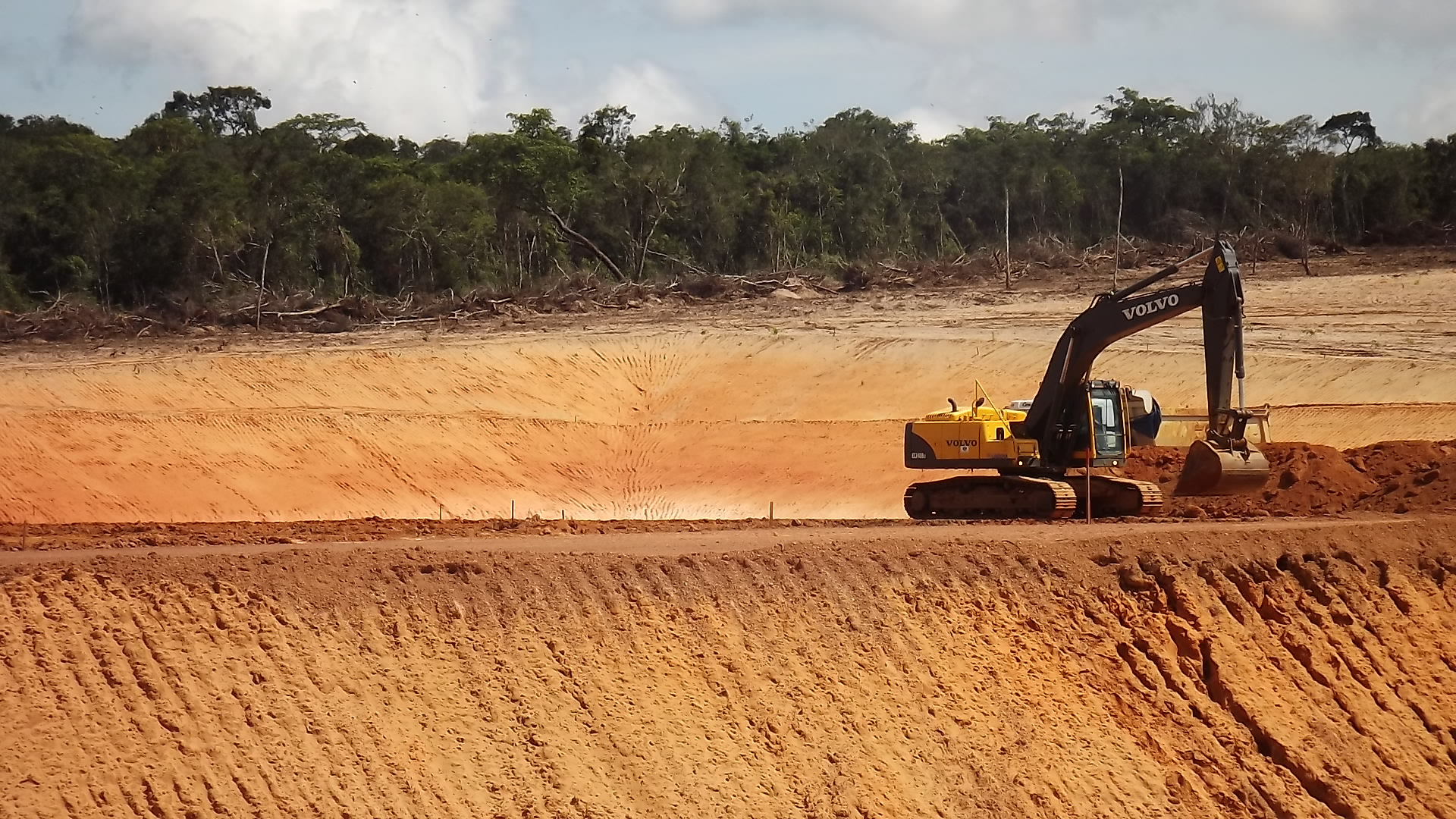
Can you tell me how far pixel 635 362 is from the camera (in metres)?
37.3

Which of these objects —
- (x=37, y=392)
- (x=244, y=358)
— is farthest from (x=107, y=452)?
(x=244, y=358)

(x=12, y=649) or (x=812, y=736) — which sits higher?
(x=12, y=649)

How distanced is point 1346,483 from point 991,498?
541 cm

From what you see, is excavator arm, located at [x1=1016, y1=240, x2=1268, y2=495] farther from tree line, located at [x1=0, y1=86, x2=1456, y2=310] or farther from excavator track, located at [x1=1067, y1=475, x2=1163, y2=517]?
tree line, located at [x1=0, y1=86, x2=1456, y2=310]

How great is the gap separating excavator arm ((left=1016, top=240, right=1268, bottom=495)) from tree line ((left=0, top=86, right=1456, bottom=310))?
90.5 feet

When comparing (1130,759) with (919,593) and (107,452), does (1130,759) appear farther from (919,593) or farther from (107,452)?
(107,452)

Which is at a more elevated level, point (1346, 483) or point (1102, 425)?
point (1102, 425)

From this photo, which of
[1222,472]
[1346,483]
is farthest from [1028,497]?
[1346,483]

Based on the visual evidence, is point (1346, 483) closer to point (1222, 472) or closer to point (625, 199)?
point (1222, 472)

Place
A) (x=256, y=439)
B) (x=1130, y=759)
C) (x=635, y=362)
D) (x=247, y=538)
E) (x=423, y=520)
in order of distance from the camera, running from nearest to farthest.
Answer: (x=1130, y=759) < (x=247, y=538) < (x=423, y=520) < (x=256, y=439) < (x=635, y=362)

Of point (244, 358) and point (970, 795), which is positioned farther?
point (244, 358)

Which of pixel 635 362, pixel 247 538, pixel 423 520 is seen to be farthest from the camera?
pixel 635 362

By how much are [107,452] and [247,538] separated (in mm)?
12057

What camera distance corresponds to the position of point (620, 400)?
3562 cm
